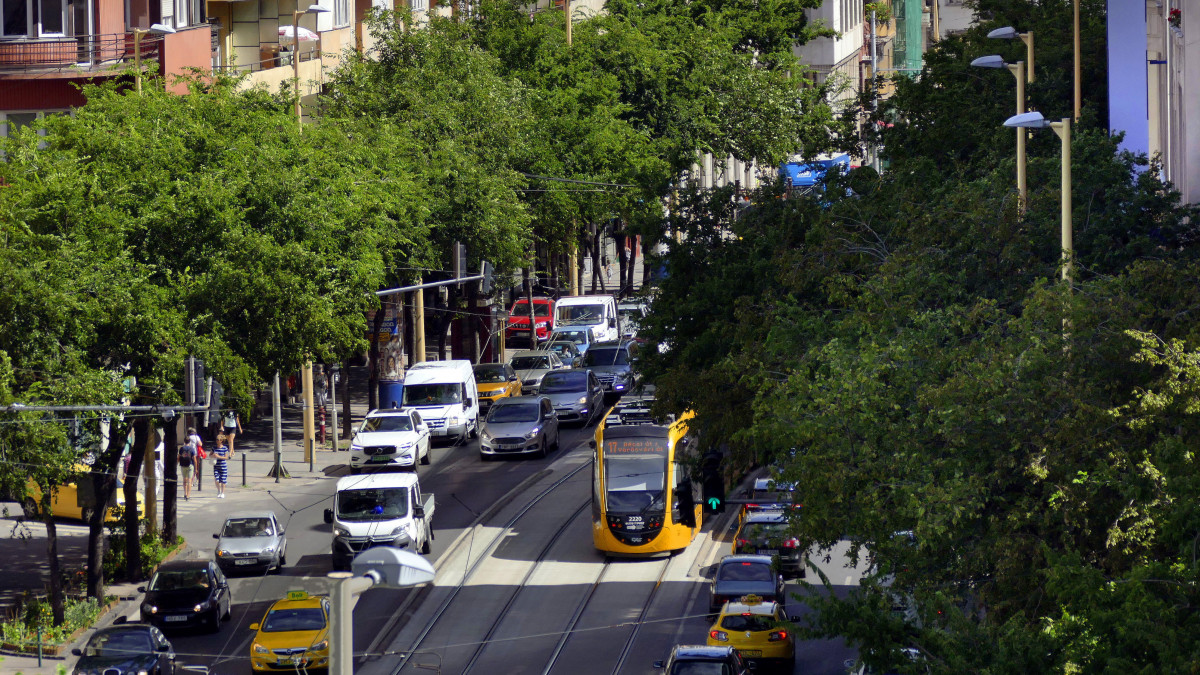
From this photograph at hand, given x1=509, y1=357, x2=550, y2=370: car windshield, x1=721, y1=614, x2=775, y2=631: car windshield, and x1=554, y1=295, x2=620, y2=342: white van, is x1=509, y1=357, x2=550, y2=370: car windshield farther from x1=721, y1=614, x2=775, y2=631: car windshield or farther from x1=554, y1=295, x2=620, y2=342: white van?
x1=721, y1=614, x2=775, y2=631: car windshield

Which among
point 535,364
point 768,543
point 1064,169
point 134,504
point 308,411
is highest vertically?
point 1064,169

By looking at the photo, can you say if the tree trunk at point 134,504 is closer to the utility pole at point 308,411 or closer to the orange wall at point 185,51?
the utility pole at point 308,411

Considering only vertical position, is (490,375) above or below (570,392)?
above

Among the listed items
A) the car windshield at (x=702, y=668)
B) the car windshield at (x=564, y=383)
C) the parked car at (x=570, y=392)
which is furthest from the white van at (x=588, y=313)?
the car windshield at (x=702, y=668)

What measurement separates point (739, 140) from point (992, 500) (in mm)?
45719

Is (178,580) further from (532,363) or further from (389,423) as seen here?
(532,363)

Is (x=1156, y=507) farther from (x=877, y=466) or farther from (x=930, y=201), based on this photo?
(x=930, y=201)

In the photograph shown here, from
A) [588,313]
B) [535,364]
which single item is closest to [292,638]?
[535,364]

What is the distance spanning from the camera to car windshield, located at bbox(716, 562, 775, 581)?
29.0 meters

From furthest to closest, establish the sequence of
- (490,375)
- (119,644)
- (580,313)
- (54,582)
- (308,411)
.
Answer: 1. (580,313)
2. (490,375)
3. (308,411)
4. (54,582)
5. (119,644)

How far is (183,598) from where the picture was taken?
28266 millimetres

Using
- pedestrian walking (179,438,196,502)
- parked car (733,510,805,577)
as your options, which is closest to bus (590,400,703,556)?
parked car (733,510,805,577)

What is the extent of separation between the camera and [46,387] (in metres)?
25.6

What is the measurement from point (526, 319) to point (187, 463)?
26211 mm
